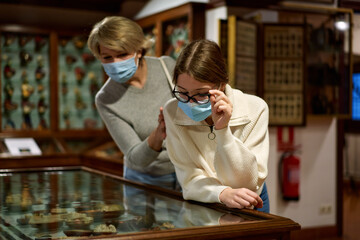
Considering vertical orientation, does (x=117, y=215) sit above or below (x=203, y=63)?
below

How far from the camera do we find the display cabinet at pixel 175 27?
5.36m

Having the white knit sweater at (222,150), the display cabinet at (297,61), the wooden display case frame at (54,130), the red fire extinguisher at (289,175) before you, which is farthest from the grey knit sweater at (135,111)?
the wooden display case frame at (54,130)

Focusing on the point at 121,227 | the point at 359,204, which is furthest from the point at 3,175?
the point at 359,204

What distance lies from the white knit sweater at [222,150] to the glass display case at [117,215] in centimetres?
9

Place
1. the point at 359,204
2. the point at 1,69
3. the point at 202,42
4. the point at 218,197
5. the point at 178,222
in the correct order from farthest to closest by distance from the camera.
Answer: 1. the point at 359,204
2. the point at 1,69
3. the point at 202,42
4. the point at 218,197
5. the point at 178,222

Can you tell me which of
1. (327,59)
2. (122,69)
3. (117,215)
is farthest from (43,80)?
(117,215)

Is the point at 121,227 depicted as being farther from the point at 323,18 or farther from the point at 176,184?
the point at 323,18

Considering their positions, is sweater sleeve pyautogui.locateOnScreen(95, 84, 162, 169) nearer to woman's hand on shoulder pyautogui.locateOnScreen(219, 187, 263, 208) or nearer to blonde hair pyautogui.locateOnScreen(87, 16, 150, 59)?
blonde hair pyautogui.locateOnScreen(87, 16, 150, 59)

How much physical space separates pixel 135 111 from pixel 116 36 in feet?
1.36

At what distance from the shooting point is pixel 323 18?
564 centimetres

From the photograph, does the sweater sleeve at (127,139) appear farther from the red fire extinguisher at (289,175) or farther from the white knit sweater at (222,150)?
the red fire extinguisher at (289,175)

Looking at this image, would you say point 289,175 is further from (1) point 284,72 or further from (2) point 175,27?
(2) point 175,27

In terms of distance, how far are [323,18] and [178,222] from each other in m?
4.48

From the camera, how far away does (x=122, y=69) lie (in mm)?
2496
